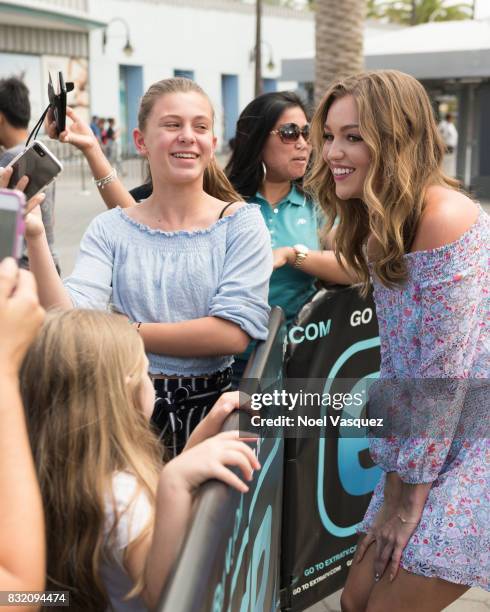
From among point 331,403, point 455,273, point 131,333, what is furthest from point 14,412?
point 331,403

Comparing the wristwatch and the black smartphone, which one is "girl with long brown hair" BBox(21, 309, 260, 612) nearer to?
the black smartphone

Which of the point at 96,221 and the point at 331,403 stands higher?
the point at 96,221

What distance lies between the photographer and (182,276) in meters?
2.32

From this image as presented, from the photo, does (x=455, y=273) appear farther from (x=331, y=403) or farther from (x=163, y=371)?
(x=331, y=403)

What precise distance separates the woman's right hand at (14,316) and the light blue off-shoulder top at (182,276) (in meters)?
1.10

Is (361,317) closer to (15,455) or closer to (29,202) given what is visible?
(29,202)

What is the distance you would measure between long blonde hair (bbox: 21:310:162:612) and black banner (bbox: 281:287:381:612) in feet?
3.90

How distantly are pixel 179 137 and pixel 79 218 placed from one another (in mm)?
12938

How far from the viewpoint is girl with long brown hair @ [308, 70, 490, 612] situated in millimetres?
1854

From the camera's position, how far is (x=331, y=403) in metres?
2.83

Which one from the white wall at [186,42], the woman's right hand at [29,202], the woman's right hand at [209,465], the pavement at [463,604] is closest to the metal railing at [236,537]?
the woman's right hand at [209,465]

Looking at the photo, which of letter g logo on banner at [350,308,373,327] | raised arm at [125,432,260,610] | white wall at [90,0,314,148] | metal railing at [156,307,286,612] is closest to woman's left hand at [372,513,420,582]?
metal railing at [156,307,286,612]

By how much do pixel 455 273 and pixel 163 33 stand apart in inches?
1293

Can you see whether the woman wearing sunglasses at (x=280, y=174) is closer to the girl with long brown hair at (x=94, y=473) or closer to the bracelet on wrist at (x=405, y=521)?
the bracelet on wrist at (x=405, y=521)
